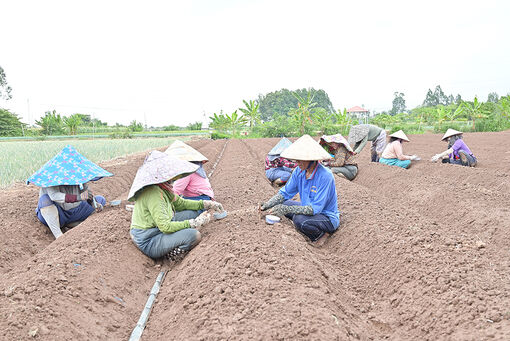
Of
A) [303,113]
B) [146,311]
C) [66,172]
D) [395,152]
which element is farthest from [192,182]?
[303,113]

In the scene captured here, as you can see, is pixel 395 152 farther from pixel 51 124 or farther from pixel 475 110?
pixel 51 124

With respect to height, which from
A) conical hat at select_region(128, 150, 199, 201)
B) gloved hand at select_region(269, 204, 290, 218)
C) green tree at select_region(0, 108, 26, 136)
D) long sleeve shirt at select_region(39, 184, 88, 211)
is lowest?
gloved hand at select_region(269, 204, 290, 218)

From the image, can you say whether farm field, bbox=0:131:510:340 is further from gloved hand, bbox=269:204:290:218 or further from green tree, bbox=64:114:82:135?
green tree, bbox=64:114:82:135

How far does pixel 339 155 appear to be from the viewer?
7.32 meters

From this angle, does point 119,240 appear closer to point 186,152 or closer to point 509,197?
point 186,152

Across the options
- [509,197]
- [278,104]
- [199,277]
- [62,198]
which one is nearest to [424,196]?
[509,197]

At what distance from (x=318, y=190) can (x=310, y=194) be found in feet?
0.50

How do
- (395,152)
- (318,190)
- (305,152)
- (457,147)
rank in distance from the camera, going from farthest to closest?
(395,152)
(457,147)
(318,190)
(305,152)

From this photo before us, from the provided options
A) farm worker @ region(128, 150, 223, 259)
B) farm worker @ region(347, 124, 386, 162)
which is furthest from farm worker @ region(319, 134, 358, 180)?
farm worker @ region(128, 150, 223, 259)

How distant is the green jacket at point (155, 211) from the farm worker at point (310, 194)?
1.19 metres

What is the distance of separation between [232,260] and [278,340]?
1.07 m

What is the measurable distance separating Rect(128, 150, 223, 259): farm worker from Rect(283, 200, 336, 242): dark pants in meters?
1.12

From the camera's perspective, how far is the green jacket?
3225mm

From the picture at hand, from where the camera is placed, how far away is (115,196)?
284 inches
